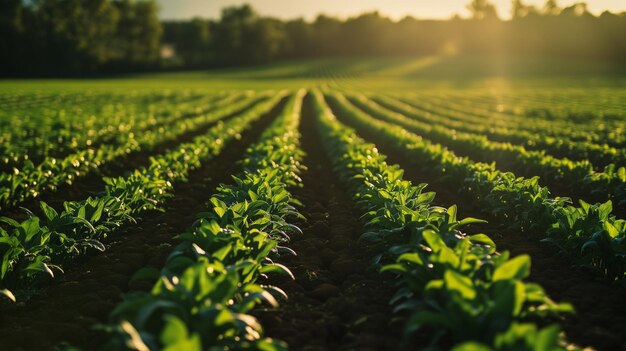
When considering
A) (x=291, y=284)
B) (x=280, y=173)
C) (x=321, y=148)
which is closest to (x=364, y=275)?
(x=291, y=284)

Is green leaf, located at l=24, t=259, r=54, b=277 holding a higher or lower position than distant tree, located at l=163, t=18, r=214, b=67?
lower

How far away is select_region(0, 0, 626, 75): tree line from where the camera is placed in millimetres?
87000

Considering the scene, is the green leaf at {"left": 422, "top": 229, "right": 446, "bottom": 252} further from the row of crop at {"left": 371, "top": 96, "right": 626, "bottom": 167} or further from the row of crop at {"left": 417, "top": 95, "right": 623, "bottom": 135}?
the row of crop at {"left": 417, "top": 95, "right": 623, "bottom": 135}

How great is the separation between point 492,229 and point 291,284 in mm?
3545

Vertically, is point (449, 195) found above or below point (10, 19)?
below

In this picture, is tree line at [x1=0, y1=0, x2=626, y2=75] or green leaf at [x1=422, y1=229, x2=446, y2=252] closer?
green leaf at [x1=422, y1=229, x2=446, y2=252]

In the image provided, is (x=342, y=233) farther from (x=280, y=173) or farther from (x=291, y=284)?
(x=280, y=173)

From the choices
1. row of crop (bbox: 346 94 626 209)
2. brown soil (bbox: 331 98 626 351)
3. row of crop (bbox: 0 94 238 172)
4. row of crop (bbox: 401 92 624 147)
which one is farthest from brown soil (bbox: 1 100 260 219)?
row of crop (bbox: 401 92 624 147)

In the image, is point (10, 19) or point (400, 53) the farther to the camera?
point (400, 53)

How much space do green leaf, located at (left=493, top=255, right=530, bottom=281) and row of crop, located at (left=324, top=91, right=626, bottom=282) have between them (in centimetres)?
201

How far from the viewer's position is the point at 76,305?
188 inches

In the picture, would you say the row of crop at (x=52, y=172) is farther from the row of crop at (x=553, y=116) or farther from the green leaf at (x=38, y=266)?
the row of crop at (x=553, y=116)

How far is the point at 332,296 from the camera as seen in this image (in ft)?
16.7

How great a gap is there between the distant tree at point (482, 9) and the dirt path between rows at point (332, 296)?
491 feet
